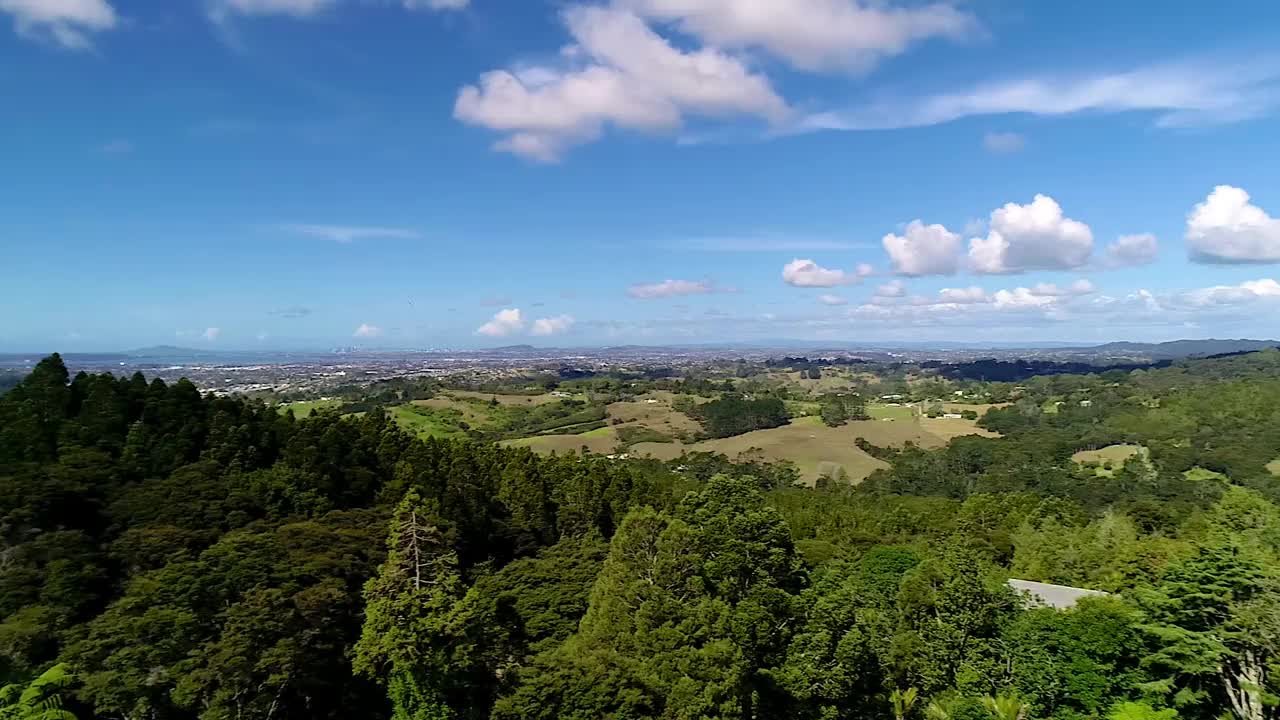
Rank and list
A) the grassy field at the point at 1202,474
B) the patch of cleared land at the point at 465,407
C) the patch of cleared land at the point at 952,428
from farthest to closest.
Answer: the patch of cleared land at the point at 952,428 < the patch of cleared land at the point at 465,407 < the grassy field at the point at 1202,474

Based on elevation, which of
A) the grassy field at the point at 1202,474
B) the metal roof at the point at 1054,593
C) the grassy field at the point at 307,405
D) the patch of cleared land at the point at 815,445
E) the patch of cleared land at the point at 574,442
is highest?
the grassy field at the point at 307,405

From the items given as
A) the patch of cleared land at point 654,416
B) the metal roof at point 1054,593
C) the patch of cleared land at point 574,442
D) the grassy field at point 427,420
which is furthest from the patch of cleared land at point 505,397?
the metal roof at point 1054,593

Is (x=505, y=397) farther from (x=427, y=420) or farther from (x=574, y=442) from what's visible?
(x=574, y=442)

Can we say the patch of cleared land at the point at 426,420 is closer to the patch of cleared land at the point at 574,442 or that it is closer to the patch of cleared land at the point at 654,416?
the patch of cleared land at the point at 574,442

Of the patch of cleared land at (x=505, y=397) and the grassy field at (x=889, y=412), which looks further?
the grassy field at (x=889, y=412)

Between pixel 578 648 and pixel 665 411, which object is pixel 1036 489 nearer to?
pixel 665 411

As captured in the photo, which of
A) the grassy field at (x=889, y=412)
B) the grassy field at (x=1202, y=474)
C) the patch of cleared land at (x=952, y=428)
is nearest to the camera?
the grassy field at (x=1202, y=474)

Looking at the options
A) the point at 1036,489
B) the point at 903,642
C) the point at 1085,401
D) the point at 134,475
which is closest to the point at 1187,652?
the point at 903,642

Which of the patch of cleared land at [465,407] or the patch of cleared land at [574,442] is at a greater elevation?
the patch of cleared land at [465,407]
